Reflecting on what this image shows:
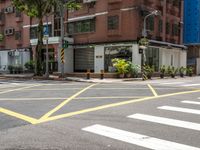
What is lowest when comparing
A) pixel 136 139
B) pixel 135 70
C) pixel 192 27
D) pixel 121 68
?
pixel 136 139

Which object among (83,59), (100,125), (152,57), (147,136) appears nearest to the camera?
(147,136)

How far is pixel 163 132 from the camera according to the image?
26.9 ft

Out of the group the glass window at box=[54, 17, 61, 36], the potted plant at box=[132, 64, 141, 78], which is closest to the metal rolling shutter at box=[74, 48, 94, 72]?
the glass window at box=[54, 17, 61, 36]

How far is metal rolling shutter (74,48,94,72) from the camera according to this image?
141ft

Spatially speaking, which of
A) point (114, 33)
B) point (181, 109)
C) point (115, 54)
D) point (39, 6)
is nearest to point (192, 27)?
point (115, 54)

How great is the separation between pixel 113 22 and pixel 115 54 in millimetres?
3521

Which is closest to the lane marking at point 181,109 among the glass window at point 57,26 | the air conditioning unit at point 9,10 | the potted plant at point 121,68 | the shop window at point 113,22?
the potted plant at point 121,68

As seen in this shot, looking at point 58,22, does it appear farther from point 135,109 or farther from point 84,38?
point 135,109

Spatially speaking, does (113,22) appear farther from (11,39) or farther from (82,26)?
(11,39)

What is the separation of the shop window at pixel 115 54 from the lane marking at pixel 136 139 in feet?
97.0

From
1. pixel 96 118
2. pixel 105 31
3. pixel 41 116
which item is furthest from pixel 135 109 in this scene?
pixel 105 31

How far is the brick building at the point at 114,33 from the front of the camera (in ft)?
126

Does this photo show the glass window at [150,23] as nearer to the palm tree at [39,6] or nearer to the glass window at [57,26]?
the palm tree at [39,6]

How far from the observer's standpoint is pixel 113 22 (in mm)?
39438
